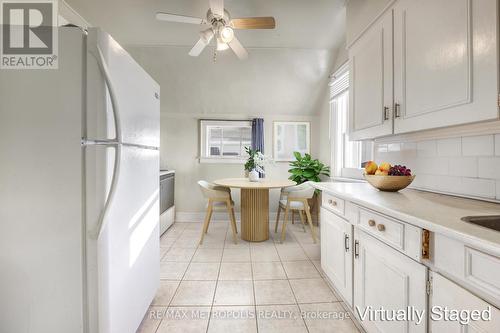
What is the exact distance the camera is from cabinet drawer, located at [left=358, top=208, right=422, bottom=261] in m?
0.98

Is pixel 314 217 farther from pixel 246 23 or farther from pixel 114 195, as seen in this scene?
pixel 114 195

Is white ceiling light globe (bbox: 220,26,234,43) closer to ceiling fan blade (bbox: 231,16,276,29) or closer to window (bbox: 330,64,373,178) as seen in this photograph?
ceiling fan blade (bbox: 231,16,276,29)

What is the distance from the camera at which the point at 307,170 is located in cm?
394

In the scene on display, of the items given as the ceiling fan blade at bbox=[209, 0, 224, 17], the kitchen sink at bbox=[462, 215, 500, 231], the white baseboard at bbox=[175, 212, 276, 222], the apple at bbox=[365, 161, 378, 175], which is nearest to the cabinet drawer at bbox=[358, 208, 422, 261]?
the kitchen sink at bbox=[462, 215, 500, 231]

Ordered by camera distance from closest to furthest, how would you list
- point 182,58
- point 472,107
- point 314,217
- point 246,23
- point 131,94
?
point 472,107 < point 131,94 < point 246,23 < point 182,58 < point 314,217

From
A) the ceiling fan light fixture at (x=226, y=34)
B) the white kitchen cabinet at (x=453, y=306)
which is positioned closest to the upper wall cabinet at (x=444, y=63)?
the white kitchen cabinet at (x=453, y=306)

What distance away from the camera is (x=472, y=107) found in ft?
3.48

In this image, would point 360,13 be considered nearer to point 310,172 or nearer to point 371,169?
point 371,169

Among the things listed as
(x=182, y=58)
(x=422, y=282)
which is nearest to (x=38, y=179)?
(x=422, y=282)

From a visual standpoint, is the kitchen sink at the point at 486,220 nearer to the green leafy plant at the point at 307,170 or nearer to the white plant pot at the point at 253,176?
the white plant pot at the point at 253,176

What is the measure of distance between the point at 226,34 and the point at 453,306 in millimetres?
2388

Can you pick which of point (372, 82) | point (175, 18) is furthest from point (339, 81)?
point (175, 18)

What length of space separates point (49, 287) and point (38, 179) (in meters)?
0.52

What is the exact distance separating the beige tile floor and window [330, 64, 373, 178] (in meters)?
1.21
